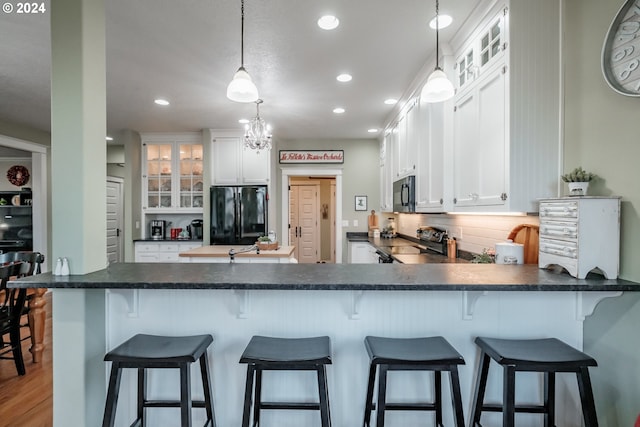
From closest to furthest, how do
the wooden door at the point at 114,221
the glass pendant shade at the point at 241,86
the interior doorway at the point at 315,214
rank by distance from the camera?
the glass pendant shade at the point at 241,86, the wooden door at the point at 114,221, the interior doorway at the point at 315,214

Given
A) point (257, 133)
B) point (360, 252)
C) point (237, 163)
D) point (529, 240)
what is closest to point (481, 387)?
point (529, 240)

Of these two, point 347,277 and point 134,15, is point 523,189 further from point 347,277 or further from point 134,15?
point 134,15

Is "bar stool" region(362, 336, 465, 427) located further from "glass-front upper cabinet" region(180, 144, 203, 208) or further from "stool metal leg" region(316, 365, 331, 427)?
"glass-front upper cabinet" region(180, 144, 203, 208)

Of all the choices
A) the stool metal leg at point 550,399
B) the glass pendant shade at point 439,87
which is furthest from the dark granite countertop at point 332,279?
the glass pendant shade at point 439,87

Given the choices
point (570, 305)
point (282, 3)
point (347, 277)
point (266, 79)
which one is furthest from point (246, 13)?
point (570, 305)

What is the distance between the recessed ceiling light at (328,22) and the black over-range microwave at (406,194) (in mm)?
1741

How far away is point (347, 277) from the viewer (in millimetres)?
1512

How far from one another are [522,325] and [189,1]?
272 cm

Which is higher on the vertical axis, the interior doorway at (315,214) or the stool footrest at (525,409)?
the interior doorway at (315,214)

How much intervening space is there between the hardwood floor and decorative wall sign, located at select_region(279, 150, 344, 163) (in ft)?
13.6

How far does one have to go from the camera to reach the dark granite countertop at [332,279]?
137 centimetres

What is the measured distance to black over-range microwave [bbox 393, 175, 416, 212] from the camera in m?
3.38

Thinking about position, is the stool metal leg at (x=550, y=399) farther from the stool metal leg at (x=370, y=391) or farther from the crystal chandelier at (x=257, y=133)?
the crystal chandelier at (x=257, y=133)

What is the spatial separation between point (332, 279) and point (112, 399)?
1.09 metres
